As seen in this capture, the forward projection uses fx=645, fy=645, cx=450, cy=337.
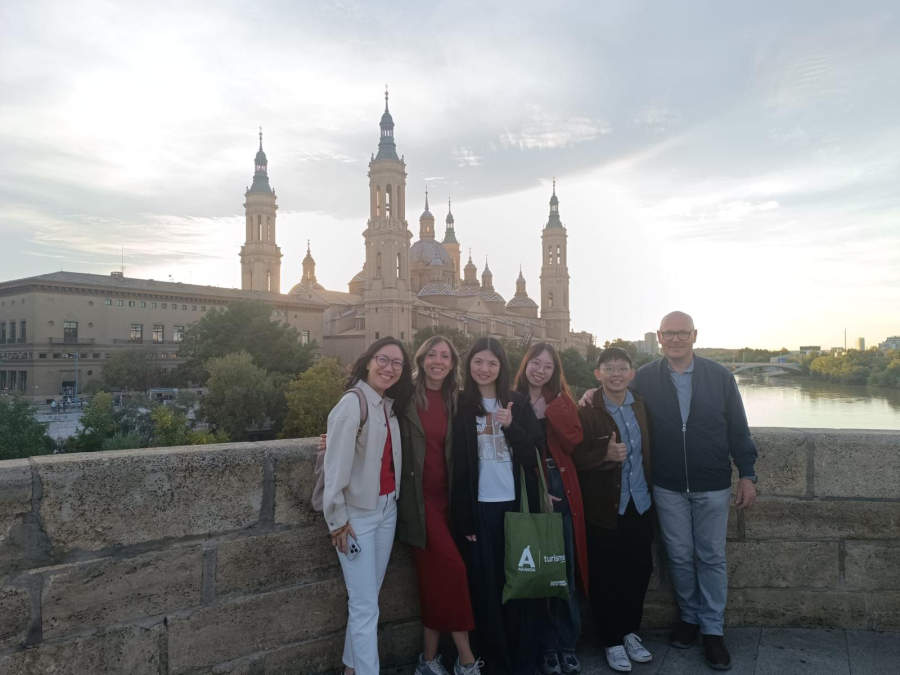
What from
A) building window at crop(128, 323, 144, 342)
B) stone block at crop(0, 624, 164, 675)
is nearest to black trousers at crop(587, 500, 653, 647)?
stone block at crop(0, 624, 164, 675)

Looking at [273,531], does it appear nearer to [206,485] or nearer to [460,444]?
[206,485]

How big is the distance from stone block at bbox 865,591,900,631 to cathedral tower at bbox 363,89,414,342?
63.1 meters

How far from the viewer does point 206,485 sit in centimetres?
283

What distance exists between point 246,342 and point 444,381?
4501cm

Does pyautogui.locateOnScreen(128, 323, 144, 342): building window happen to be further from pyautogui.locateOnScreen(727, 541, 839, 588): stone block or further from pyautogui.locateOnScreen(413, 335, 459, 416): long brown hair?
pyautogui.locateOnScreen(727, 541, 839, 588): stone block

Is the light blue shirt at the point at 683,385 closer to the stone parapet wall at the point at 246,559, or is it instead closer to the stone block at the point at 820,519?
the stone parapet wall at the point at 246,559

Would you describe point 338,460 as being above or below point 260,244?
below

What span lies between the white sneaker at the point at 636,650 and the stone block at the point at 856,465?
1.29 metres

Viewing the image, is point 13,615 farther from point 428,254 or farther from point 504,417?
point 428,254

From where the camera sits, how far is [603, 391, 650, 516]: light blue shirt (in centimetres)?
343

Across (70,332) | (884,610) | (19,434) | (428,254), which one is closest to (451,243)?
(428,254)

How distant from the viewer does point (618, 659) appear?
10.5 feet

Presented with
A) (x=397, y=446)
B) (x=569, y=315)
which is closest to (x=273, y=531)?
(x=397, y=446)

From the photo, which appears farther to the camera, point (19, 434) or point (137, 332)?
point (137, 332)
